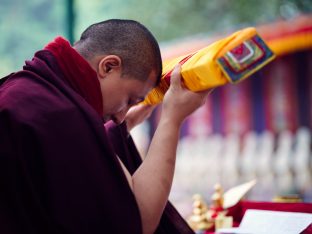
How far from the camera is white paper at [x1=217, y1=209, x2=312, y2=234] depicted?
1.22m

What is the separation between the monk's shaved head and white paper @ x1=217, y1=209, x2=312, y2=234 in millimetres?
470

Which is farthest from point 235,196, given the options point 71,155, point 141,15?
point 141,15

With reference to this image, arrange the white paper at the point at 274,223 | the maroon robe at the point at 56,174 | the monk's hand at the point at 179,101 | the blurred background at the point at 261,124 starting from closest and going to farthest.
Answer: the maroon robe at the point at 56,174
the monk's hand at the point at 179,101
the white paper at the point at 274,223
the blurred background at the point at 261,124

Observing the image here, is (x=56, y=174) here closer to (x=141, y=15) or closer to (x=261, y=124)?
(x=261, y=124)

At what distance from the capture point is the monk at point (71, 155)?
35.7 inches

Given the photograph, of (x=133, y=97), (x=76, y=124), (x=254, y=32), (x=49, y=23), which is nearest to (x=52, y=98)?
(x=76, y=124)

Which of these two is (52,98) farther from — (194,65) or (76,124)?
(194,65)

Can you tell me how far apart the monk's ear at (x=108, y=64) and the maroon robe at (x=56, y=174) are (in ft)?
0.53

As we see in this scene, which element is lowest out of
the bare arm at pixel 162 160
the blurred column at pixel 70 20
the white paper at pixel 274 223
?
the white paper at pixel 274 223

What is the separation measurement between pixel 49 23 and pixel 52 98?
4.33 feet

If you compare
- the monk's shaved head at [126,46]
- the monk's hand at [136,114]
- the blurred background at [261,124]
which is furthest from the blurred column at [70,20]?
the blurred background at [261,124]

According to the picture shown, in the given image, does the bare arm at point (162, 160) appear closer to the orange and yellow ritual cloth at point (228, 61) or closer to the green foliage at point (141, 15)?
the orange and yellow ritual cloth at point (228, 61)

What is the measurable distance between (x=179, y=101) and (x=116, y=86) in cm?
16

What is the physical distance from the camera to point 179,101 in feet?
3.43
